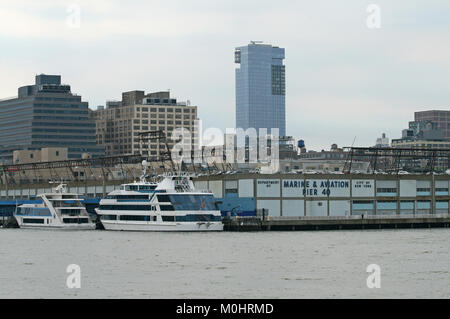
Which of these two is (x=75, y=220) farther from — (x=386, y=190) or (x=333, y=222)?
(x=386, y=190)

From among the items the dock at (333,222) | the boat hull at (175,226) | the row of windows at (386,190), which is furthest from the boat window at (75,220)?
the row of windows at (386,190)

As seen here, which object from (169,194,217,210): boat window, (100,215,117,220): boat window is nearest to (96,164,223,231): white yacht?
(169,194,217,210): boat window

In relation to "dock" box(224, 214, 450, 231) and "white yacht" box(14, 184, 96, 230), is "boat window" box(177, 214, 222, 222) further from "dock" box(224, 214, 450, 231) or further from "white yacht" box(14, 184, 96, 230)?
"white yacht" box(14, 184, 96, 230)

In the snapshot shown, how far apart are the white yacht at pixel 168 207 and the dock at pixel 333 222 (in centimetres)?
597

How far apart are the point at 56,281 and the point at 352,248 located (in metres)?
38.8

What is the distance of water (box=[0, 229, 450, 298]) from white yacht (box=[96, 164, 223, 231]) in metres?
4.76

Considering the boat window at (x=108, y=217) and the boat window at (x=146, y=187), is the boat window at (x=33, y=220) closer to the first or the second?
the boat window at (x=108, y=217)

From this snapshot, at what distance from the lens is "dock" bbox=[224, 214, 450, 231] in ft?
450

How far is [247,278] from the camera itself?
246 feet

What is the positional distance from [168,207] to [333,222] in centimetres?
2681
